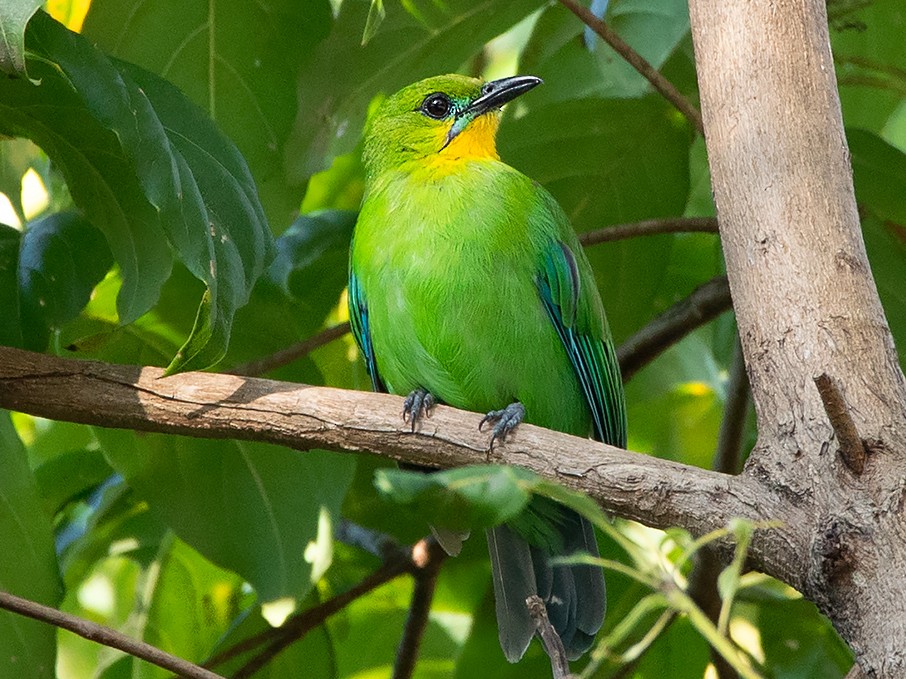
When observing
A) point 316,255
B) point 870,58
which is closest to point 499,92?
point 316,255

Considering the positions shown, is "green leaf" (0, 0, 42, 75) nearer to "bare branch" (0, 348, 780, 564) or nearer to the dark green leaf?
the dark green leaf

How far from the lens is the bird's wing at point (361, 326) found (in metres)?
3.71

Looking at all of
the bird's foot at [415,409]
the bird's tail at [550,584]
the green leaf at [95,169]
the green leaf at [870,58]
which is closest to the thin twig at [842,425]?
the bird's foot at [415,409]

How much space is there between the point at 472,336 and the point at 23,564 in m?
1.32

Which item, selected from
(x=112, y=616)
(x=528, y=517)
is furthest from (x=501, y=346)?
(x=112, y=616)

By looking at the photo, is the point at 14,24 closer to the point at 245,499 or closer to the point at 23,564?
the point at 23,564

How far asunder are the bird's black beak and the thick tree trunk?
133cm

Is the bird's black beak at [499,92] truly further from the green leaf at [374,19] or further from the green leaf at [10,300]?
the green leaf at [10,300]

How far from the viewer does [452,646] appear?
4.37 m

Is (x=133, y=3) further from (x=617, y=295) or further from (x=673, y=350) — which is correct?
(x=673, y=350)

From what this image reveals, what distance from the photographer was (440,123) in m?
4.16

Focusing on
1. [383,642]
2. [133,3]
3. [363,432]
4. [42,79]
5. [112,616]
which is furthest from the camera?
[112,616]

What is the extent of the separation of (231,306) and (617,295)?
1737mm

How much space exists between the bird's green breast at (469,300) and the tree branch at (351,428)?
907mm
